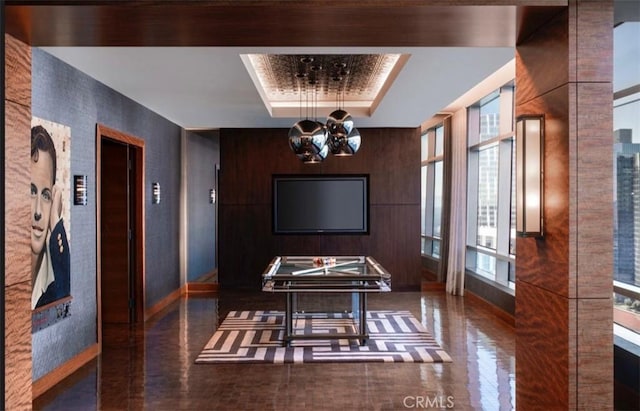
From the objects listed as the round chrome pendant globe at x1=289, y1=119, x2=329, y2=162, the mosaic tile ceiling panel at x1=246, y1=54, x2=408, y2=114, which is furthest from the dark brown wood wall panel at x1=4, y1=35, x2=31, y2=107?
the mosaic tile ceiling panel at x1=246, y1=54, x2=408, y2=114

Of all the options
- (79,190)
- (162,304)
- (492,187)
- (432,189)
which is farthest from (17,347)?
(432,189)

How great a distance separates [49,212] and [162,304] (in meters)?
3.51

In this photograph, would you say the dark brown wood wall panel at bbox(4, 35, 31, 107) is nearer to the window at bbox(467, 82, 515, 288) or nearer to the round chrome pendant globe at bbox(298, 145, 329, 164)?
the round chrome pendant globe at bbox(298, 145, 329, 164)

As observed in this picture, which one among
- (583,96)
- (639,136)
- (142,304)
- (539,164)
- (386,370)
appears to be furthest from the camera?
(142,304)

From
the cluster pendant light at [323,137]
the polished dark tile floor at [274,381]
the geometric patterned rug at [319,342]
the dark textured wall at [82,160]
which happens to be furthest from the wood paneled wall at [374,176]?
the cluster pendant light at [323,137]

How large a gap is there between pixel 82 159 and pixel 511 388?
429cm

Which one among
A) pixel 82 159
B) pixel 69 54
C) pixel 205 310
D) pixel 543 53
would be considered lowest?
pixel 205 310

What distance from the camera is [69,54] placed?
172 inches

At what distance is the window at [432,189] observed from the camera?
10.6m

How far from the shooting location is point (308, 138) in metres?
4.57

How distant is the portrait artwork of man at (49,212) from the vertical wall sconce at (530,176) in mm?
3479

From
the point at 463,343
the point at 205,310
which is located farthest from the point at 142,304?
the point at 463,343

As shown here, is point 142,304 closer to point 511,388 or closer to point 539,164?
point 511,388

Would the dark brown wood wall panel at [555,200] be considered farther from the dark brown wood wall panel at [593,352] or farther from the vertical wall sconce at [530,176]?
the dark brown wood wall panel at [593,352]
